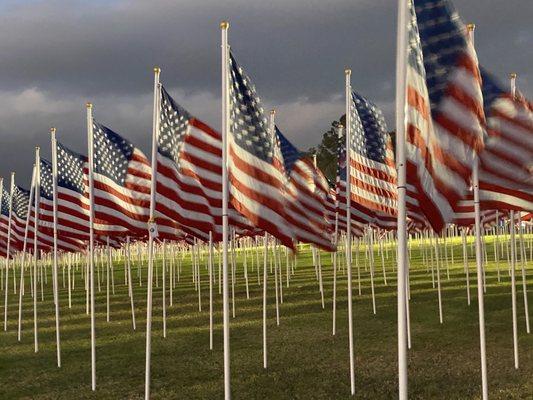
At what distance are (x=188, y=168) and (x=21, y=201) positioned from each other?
26.3m

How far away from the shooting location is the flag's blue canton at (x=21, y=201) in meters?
39.0

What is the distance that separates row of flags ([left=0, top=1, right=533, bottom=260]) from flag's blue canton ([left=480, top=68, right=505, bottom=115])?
2 cm

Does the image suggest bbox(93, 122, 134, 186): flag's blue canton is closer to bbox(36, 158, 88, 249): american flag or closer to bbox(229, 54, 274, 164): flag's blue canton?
bbox(36, 158, 88, 249): american flag

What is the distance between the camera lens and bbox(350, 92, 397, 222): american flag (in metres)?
19.2

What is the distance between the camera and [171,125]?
15.8 m

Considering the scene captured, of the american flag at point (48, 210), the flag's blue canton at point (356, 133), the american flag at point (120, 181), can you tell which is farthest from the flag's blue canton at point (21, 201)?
the flag's blue canton at point (356, 133)

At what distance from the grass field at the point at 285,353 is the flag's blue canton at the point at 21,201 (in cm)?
636

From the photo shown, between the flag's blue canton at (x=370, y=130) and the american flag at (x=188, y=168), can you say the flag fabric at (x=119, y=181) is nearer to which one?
the american flag at (x=188, y=168)

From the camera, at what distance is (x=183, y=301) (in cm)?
3447

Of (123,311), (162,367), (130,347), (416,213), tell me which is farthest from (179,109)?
(123,311)

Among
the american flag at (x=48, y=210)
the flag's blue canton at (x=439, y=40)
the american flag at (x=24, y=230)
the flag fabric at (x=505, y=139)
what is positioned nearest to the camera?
the flag's blue canton at (x=439, y=40)

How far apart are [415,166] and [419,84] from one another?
0.94 metres

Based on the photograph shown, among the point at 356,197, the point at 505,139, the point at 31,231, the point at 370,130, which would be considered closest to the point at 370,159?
the point at 370,130

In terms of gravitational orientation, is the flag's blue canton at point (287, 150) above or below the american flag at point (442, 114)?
above
